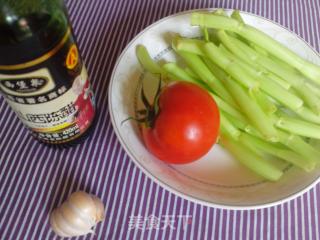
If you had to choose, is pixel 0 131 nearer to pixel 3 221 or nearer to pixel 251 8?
pixel 3 221

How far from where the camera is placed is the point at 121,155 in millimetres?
591

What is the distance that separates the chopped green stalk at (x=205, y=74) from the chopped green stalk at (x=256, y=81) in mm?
29

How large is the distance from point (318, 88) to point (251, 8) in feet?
1.03

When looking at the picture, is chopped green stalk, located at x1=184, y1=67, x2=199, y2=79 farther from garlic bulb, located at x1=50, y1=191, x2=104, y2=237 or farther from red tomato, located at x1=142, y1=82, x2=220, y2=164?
garlic bulb, located at x1=50, y1=191, x2=104, y2=237

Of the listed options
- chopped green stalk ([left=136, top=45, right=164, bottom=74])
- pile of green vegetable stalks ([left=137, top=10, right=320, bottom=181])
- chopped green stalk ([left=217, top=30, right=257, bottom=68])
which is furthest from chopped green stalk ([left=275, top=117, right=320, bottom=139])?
chopped green stalk ([left=136, top=45, right=164, bottom=74])

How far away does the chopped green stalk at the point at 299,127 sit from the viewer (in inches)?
21.2

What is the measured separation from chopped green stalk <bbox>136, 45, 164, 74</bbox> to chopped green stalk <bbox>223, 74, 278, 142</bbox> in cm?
14

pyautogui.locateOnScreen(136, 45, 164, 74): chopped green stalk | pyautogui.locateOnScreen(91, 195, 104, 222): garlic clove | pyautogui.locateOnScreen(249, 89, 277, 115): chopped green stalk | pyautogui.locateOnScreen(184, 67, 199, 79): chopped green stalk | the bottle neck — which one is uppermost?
the bottle neck

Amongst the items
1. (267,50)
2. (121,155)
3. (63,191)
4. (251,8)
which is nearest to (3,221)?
(63,191)

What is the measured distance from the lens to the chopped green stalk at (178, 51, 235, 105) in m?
0.59

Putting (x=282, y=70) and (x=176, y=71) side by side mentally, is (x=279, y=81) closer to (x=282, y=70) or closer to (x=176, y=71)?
(x=282, y=70)

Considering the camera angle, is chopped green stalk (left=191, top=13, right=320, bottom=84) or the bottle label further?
chopped green stalk (left=191, top=13, right=320, bottom=84)

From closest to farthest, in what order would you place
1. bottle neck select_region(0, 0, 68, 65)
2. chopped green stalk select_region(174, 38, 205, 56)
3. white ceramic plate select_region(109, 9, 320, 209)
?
1. bottle neck select_region(0, 0, 68, 65)
2. white ceramic plate select_region(109, 9, 320, 209)
3. chopped green stalk select_region(174, 38, 205, 56)

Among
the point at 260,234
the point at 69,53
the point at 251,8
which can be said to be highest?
the point at 69,53
